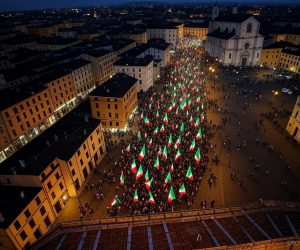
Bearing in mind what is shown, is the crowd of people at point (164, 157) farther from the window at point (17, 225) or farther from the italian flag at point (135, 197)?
the window at point (17, 225)

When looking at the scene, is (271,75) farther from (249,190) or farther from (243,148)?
(249,190)

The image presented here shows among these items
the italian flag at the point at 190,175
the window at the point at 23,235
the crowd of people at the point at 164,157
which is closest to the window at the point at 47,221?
the window at the point at 23,235

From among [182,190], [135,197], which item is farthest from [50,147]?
[182,190]

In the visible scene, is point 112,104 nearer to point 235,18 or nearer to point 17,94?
point 17,94

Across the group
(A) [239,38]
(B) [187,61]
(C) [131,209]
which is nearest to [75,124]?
(C) [131,209]

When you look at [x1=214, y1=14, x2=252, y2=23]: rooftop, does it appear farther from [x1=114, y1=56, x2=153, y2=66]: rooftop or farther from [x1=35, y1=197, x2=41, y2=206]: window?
[x1=35, y1=197, x2=41, y2=206]: window
